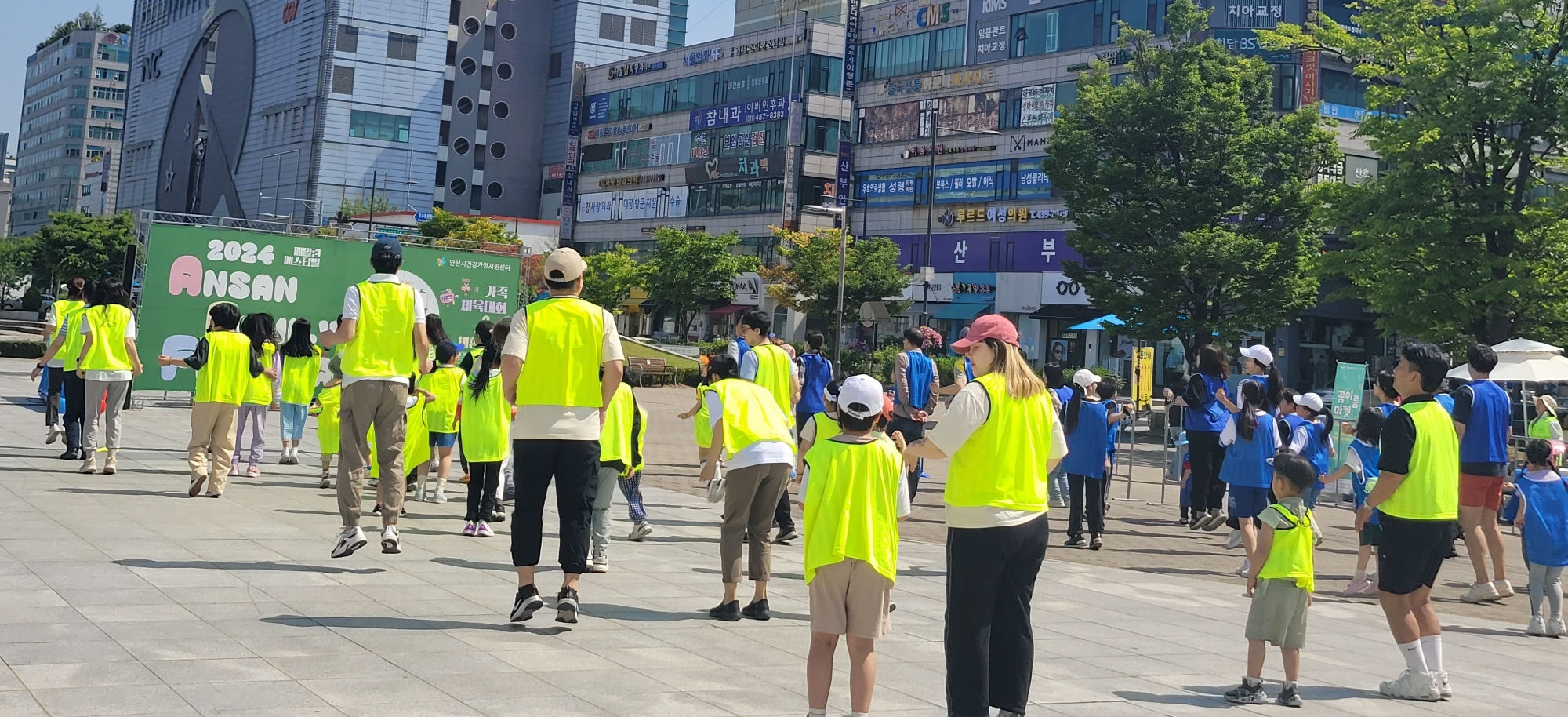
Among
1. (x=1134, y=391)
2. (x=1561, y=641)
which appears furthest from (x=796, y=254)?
(x=1561, y=641)

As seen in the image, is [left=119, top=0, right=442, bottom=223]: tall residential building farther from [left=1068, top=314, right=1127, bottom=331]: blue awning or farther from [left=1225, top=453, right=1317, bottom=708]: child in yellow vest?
[left=1225, top=453, right=1317, bottom=708]: child in yellow vest

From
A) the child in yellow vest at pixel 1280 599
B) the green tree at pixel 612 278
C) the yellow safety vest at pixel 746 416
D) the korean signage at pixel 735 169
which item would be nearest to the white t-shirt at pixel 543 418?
the yellow safety vest at pixel 746 416

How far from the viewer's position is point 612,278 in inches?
2621

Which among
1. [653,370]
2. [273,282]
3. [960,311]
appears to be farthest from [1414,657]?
[960,311]

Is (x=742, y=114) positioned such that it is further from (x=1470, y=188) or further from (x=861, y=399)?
(x=861, y=399)

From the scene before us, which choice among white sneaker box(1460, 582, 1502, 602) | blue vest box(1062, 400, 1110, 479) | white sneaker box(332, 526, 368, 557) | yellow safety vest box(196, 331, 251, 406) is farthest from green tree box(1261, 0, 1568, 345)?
white sneaker box(332, 526, 368, 557)

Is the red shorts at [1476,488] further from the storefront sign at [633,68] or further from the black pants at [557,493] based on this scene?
the storefront sign at [633,68]

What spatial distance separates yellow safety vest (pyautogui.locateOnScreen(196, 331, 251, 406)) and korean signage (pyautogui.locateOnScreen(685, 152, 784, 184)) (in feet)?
174

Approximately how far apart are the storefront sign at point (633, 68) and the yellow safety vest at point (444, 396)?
208ft

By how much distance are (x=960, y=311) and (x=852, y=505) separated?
167 ft

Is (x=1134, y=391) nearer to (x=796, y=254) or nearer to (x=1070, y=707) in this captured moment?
(x=1070, y=707)

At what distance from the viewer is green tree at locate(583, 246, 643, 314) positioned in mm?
65500

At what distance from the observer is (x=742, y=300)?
2625 inches

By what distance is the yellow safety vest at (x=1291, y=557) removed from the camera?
6.50 meters
